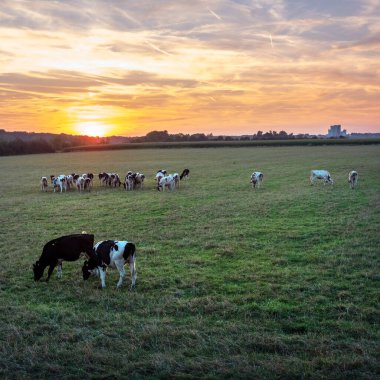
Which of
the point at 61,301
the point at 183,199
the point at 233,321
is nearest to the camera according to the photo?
the point at 233,321

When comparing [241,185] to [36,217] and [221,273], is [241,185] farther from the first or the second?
[221,273]

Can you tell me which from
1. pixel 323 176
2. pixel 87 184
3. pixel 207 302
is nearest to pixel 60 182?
pixel 87 184

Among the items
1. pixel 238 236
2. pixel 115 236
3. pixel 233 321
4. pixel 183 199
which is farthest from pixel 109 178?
pixel 233 321

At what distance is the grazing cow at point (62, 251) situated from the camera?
10070 mm

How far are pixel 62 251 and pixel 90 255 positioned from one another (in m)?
0.71

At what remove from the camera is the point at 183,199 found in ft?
74.1

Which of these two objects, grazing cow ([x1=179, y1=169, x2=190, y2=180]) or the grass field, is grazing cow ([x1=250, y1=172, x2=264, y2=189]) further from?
the grass field

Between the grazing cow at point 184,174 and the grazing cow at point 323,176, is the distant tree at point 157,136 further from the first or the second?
the grazing cow at point 323,176

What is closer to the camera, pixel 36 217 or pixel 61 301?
pixel 61 301

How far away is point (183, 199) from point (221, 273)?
1274 cm

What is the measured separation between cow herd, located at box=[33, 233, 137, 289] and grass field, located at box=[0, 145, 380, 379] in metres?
0.29

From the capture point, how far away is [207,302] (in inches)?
322

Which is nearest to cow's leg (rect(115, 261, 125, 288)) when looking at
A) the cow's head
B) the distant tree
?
the cow's head

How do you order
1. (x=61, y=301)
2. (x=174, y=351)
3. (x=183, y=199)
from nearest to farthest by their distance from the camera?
(x=174, y=351) < (x=61, y=301) < (x=183, y=199)
